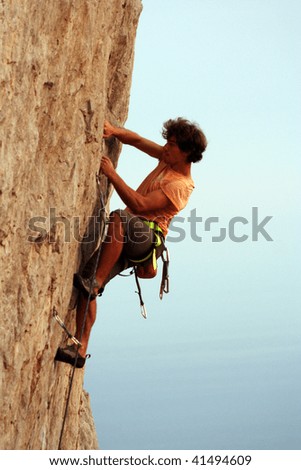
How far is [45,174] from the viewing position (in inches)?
399

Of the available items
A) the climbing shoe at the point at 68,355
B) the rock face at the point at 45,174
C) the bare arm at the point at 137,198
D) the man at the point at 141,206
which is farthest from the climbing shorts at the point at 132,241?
the climbing shoe at the point at 68,355

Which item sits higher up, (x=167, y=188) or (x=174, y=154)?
(x=174, y=154)

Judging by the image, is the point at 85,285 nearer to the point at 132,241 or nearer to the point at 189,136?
the point at 132,241

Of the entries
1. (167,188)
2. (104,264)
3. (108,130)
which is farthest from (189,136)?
(104,264)

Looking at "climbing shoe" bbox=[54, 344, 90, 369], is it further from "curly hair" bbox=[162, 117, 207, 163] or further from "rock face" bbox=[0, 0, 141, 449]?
"curly hair" bbox=[162, 117, 207, 163]

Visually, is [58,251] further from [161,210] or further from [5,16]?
[5,16]

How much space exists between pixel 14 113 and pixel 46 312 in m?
2.69

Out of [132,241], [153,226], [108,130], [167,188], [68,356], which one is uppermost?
[108,130]

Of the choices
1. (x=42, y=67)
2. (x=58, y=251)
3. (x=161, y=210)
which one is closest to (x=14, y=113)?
(x=42, y=67)

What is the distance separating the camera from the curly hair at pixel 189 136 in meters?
11.7

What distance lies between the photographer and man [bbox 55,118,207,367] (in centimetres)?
1123

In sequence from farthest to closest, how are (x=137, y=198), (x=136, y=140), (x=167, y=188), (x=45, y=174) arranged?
(x=136, y=140), (x=167, y=188), (x=137, y=198), (x=45, y=174)

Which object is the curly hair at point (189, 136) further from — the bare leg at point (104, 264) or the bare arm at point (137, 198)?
the bare leg at point (104, 264)

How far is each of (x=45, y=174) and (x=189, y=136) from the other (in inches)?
95.2
